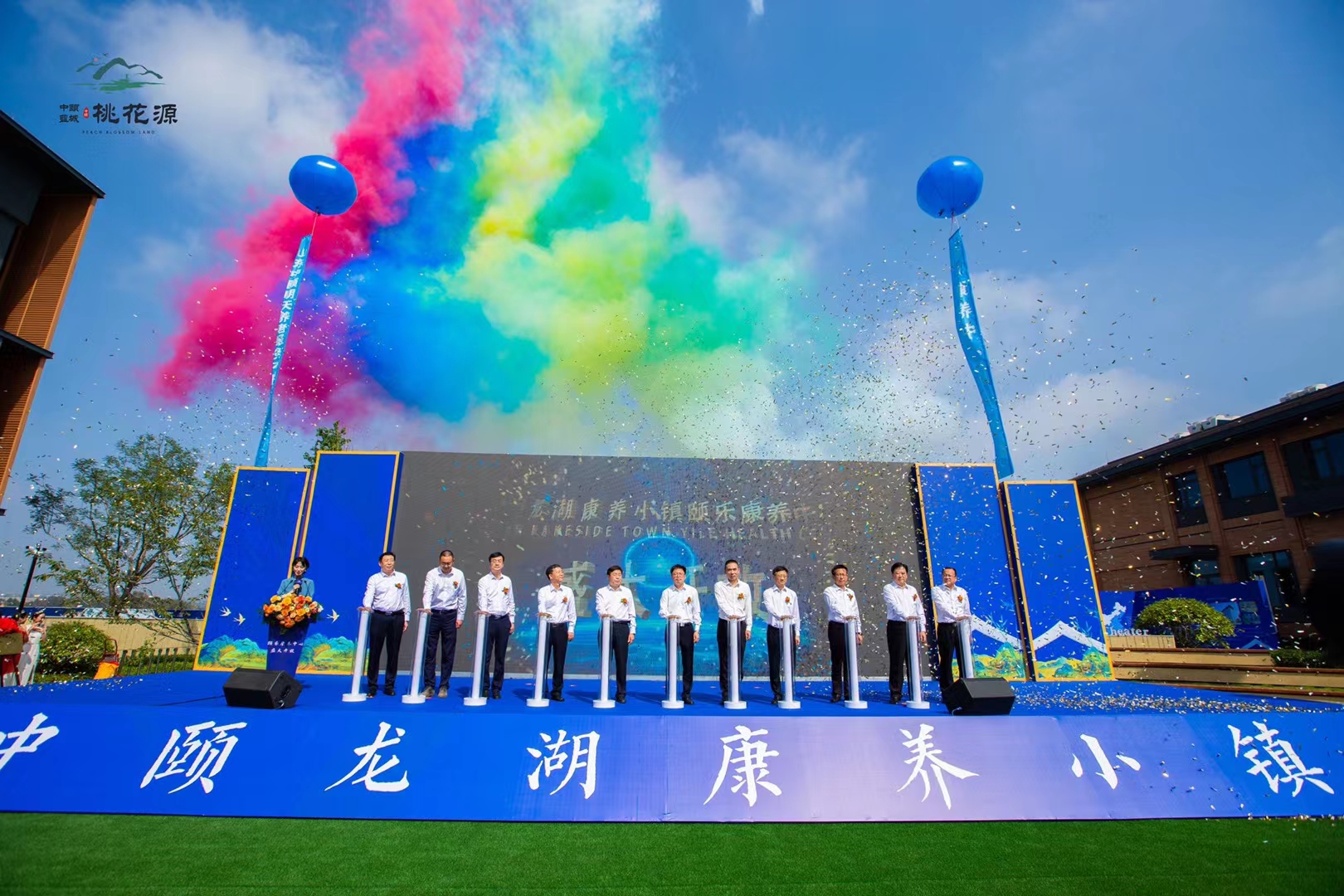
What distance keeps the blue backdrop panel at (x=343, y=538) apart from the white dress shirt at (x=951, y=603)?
674 centimetres

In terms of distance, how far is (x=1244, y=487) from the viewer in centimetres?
1686

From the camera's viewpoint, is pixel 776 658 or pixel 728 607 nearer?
pixel 728 607

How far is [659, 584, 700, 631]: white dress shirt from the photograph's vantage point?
578cm

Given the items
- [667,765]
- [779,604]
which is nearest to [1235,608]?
[779,604]

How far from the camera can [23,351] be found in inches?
316

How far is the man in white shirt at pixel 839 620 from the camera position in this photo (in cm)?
605

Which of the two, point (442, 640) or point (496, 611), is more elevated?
point (496, 611)

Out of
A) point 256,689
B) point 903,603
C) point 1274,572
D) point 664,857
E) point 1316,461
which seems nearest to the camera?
point 664,857

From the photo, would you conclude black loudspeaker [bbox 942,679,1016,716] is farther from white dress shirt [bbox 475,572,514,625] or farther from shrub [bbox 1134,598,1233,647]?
shrub [bbox 1134,598,1233,647]

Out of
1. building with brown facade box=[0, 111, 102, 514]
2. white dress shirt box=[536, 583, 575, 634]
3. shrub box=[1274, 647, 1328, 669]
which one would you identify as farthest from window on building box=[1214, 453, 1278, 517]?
building with brown facade box=[0, 111, 102, 514]

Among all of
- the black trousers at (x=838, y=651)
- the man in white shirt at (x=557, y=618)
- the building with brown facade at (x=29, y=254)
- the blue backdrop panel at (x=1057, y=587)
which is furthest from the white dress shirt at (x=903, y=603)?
the building with brown facade at (x=29, y=254)

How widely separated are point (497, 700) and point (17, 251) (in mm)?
9108

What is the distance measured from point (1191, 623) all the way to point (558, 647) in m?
11.4

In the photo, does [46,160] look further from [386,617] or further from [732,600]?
[732,600]
